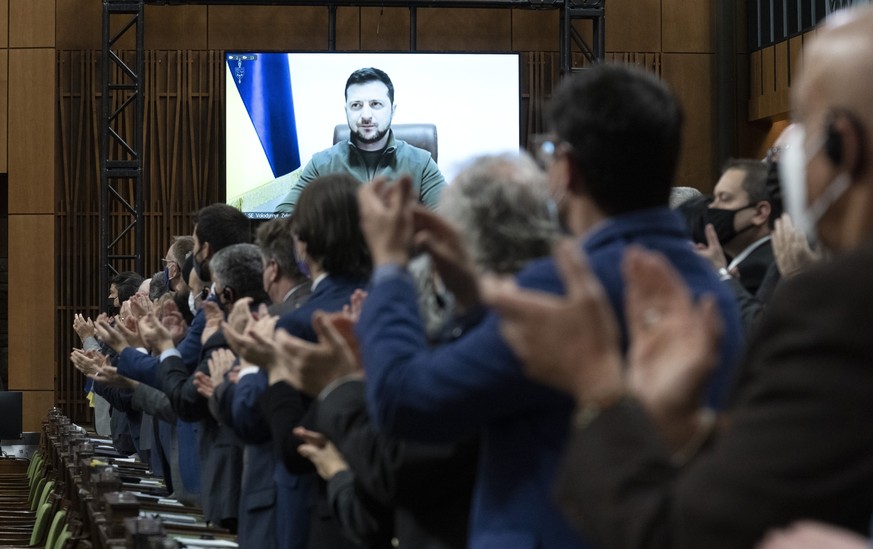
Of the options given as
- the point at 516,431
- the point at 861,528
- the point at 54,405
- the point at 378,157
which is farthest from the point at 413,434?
the point at 54,405

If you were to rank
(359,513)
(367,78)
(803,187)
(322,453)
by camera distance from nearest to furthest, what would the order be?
1. (803,187)
2. (359,513)
3. (322,453)
4. (367,78)

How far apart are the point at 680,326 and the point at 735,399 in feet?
0.34

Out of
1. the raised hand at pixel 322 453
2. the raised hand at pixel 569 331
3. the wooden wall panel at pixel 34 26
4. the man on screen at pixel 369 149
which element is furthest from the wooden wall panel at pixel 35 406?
the raised hand at pixel 569 331

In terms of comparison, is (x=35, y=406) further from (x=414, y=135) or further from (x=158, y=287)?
(x=158, y=287)

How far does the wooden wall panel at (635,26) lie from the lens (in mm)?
13406

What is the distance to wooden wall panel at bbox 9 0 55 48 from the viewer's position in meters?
13.2

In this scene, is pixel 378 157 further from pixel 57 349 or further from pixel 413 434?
pixel 413 434

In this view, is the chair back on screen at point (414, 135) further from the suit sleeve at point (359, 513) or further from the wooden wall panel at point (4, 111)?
the suit sleeve at point (359, 513)

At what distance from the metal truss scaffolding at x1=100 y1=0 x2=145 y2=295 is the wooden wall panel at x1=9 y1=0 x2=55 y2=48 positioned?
590mm

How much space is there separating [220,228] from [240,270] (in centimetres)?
66

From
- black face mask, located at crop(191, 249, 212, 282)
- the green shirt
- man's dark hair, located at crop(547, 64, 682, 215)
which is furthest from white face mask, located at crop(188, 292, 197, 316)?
the green shirt

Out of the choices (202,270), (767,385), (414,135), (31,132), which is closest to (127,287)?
(414,135)

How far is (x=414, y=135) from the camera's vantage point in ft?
39.7

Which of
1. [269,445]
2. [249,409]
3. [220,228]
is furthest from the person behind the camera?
[220,228]
